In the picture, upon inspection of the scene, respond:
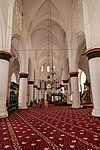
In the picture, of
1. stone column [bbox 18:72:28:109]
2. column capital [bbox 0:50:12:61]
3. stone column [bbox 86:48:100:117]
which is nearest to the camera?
stone column [bbox 86:48:100:117]

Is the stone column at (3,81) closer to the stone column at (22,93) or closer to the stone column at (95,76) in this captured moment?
the stone column at (95,76)

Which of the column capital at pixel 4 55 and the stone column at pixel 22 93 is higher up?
the column capital at pixel 4 55

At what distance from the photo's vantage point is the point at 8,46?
670 cm

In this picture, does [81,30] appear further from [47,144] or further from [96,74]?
[47,144]

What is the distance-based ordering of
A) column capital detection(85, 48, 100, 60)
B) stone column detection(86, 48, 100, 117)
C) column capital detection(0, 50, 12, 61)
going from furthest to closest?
1. column capital detection(0, 50, 12, 61)
2. column capital detection(85, 48, 100, 60)
3. stone column detection(86, 48, 100, 117)

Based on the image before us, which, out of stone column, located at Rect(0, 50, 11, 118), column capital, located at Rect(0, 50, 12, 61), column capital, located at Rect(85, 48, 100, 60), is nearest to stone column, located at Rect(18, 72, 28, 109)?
stone column, located at Rect(0, 50, 11, 118)

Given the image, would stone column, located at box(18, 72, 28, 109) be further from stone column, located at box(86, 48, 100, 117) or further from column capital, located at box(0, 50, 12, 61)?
stone column, located at box(86, 48, 100, 117)

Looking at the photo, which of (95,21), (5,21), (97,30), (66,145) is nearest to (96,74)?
(97,30)

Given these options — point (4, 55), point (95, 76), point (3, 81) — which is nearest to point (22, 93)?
point (3, 81)

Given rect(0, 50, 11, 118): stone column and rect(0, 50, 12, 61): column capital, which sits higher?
rect(0, 50, 12, 61): column capital

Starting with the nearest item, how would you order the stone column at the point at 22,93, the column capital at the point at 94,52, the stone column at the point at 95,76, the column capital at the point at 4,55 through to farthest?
the stone column at the point at 95,76
the column capital at the point at 94,52
the column capital at the point at 4,55
the stone column at the point at 22,93

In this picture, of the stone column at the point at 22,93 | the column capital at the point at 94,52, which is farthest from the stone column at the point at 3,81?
the stone column at the point at 22,93

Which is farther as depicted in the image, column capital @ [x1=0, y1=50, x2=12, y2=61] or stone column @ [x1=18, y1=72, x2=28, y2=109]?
stone column @ [x1=18, y1=72, x2=28, y2=109]

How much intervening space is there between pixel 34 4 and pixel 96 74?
1002cm
